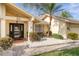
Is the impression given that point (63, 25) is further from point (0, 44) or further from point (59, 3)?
point (0, 44)

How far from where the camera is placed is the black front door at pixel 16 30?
487 cm

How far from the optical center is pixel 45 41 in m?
4.94

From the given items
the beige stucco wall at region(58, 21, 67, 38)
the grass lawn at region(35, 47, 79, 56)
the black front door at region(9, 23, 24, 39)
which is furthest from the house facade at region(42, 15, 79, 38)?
the black front door at region(9, 23, 24, 39)

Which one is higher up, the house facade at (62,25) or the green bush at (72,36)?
the house facade at (62,25)

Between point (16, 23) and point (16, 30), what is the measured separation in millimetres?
168

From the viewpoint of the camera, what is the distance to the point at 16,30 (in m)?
4.96

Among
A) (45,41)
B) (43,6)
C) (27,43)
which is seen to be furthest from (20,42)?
(43,6)

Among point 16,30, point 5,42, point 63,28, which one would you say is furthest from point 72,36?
point 5,42

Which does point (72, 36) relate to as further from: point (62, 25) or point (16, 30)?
point (16, 30)

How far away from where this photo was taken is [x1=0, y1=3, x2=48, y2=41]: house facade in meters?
4.79

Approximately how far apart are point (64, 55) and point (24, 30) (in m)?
1.01

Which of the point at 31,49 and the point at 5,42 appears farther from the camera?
the point at 31,49

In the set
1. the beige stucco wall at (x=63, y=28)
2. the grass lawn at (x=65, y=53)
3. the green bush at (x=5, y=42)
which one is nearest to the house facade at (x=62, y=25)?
the beige stucco wall at (x=63, y=28)

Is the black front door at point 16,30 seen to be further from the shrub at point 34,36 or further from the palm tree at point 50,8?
the palm tree at point 50,8
